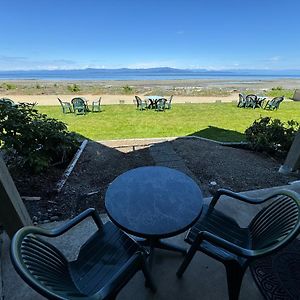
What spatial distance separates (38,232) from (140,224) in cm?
70

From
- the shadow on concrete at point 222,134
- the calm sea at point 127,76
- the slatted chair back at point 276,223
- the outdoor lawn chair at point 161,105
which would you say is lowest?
the shadow on concrete at point 222,134

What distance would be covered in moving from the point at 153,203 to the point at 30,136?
8.84 feet

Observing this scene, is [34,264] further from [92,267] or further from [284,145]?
[284,145]

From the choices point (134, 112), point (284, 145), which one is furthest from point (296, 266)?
point (134, 112)

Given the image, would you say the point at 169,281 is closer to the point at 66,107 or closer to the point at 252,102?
the point at 66,107

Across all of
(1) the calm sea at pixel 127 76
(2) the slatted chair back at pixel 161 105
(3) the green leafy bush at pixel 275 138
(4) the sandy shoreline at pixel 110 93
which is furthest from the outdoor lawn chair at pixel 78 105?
(1) the calm sea at pixel 127 76

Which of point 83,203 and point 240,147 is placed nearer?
point 83,203

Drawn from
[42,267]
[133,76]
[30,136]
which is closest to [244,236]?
[42,267]

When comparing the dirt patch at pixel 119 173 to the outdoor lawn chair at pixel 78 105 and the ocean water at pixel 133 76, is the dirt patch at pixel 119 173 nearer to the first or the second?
Result: the outdoor lawn chair at pixel 78 105

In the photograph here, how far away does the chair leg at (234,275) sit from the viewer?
1.64 metres

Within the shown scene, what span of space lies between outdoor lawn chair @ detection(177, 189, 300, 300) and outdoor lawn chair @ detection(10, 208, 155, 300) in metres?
0.50

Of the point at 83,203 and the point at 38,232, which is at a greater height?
the point at 38,232

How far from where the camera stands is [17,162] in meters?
4.05

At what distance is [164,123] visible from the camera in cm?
891
